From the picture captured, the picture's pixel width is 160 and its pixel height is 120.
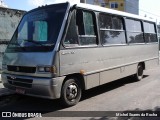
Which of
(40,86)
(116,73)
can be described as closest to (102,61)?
(116,73)

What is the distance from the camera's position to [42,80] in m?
5.82

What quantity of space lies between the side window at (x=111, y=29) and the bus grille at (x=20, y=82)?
2.68 meters

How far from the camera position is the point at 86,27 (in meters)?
6.91

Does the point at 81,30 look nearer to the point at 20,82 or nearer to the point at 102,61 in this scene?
the point at 102,61

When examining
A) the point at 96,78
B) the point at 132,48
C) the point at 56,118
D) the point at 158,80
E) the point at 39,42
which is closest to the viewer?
the point at 56,118

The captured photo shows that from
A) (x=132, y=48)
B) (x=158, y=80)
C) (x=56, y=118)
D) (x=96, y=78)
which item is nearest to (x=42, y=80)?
(x=56, y=118)

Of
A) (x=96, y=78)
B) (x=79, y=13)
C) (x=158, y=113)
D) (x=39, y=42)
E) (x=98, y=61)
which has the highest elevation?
(x=79, y=13)

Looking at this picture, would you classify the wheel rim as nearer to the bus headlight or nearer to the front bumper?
the front bumper

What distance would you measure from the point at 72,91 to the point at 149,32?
20.9 feet

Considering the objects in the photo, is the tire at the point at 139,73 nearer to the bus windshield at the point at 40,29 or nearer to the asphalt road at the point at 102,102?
the asphalt road at the point at 102,102

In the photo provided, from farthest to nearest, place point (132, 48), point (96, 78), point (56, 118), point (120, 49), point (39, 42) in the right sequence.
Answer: point (132, 48), point (120, 49), point (96, 78), point (39, 42), point (56, 118)

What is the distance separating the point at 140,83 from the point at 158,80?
103cm

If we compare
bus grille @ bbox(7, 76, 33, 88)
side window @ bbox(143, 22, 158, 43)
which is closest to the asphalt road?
bus grille @ bbox(7, 76, 33, 88)

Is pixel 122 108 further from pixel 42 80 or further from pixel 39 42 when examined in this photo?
A: pixel 39 42
